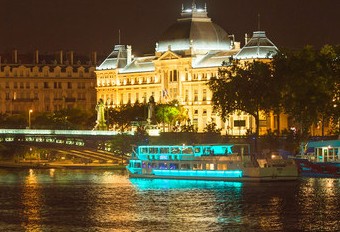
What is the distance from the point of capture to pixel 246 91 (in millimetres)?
166625

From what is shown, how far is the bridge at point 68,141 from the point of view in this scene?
164875mm

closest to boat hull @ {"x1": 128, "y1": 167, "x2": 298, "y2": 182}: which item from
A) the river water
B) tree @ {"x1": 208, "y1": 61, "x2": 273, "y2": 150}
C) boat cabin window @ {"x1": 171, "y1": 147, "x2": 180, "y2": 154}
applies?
the river water

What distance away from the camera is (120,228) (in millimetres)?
98250

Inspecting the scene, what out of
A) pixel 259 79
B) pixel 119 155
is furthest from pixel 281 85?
pixel 119 155

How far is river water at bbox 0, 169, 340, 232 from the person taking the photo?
9988 cm

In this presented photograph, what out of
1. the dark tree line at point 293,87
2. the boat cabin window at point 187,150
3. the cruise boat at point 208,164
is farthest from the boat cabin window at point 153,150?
the dark tree line at point 293,87

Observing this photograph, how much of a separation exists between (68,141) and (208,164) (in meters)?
33.9

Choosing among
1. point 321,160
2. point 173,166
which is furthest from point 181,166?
point 321,160

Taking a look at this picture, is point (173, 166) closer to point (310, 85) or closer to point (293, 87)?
point (310, 85)

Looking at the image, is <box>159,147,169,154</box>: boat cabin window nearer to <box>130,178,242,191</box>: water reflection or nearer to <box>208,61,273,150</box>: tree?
<box>130,178,242,191</box>: water reflection

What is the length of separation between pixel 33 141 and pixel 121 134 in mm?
10291

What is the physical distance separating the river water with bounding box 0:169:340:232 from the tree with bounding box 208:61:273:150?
95.6 feet

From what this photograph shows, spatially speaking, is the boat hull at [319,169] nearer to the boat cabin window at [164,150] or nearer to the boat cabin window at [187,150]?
the boat cabin window at [187,150]

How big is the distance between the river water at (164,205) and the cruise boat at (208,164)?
1.42m
